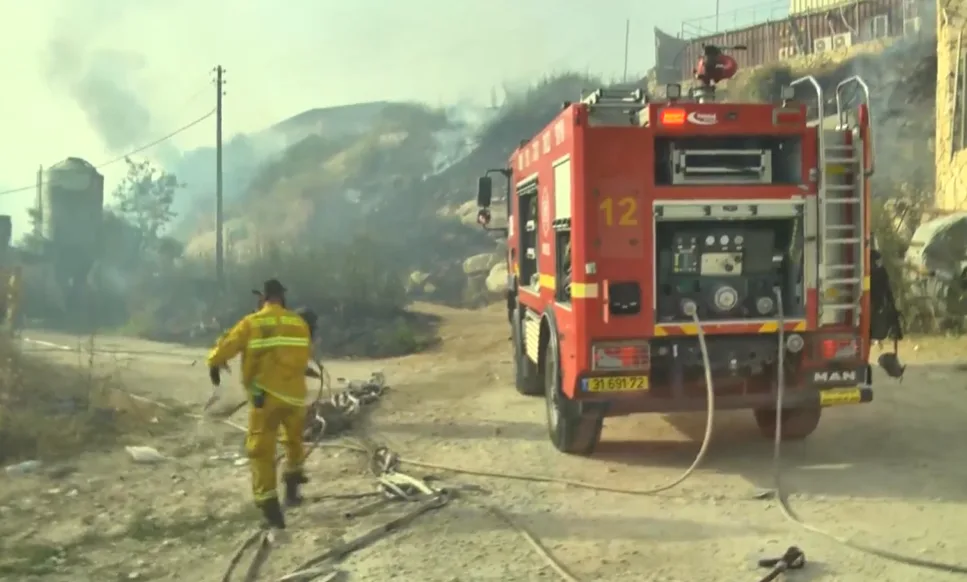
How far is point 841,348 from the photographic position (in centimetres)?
683

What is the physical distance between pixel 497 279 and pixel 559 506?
25.9 meters

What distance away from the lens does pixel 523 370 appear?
35.9ft

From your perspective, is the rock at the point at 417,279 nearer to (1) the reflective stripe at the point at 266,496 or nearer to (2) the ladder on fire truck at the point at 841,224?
(2) the ladder on fire truck at the point at 841,224

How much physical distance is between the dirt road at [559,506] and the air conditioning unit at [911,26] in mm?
24810

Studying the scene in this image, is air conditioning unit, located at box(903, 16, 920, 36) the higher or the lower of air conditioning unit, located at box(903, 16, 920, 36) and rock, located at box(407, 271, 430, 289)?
the higher

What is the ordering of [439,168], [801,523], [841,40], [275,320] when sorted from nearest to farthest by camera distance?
[801,523] < [275,320] < [841,40] < [439,168]

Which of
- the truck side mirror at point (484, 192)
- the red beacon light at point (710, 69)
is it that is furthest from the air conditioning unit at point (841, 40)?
the red beacon light at point (710, 69)

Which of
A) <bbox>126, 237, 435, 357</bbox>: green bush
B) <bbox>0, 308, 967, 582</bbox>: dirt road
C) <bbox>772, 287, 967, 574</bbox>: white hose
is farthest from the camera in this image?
<bbox>126, 237, 435, 357</bbox>: green bush

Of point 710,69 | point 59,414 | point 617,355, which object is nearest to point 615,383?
point 617,355

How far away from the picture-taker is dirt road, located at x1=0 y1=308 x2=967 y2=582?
5.10 metres

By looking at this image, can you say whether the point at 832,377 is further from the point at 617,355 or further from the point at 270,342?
the point at 270,342

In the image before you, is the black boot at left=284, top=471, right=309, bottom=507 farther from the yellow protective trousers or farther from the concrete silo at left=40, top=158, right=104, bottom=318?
the concrete silo at left=40, top=158, right=104, bottom=318

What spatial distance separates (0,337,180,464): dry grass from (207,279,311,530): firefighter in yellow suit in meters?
3.33

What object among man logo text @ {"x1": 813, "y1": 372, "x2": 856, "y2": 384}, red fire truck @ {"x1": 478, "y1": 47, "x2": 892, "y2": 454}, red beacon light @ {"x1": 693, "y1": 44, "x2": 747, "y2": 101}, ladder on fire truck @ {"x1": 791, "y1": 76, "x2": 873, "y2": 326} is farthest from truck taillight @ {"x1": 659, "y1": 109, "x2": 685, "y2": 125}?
man logo text @ {"x1": 813, "y1": 372, "x2": 856, "y2": 384}
